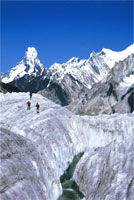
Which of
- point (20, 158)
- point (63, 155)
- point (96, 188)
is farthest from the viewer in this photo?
→ point (63, 155)

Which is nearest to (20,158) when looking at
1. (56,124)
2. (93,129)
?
(56,124)

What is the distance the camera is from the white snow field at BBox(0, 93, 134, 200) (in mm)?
25109

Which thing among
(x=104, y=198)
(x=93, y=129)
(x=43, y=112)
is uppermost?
(x=43, y=112)

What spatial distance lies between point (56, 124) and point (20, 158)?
19262 millimetres

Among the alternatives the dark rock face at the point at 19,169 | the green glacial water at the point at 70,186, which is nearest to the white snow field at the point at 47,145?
the dark rock face at the point at 19,169

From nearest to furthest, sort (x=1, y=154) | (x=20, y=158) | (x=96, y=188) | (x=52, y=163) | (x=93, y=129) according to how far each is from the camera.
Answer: (x=1, y=154) < (x=20, y=158) < (x=96, y=188) < (x=52, y=163) < (x=93, y=129)

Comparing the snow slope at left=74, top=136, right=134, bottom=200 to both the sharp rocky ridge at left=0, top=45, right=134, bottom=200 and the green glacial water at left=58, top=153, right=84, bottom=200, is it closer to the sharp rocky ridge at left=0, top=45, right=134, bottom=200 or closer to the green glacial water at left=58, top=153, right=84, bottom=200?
the sharp rocky ridge at left=0, top=45, right=134, bottom=200

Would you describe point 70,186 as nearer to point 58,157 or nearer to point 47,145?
point 58,157

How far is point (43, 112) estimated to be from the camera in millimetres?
49938

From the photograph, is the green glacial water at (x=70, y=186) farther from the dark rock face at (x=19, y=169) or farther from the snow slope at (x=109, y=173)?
the dark rock face at (x=19, y=169)

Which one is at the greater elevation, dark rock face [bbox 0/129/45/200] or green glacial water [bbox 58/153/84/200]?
dark rock face [bbox 0/129/45/200]

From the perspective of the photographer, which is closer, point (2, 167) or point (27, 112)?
point (2, 167)

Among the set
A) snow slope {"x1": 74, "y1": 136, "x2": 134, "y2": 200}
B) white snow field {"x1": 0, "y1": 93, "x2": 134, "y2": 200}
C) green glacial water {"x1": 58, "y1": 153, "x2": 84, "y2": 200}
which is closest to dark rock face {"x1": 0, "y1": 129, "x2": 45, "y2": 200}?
white snow field {"x1": 0, "y1": 93, "x2": 134, "y2": 200}

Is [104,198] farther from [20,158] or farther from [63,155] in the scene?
[63,155]
